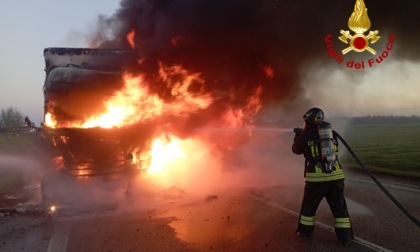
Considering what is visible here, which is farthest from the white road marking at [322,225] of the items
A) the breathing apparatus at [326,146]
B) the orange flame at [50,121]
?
the orange flame at [50,121]

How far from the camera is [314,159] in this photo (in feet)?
15.9

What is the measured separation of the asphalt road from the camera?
4.55m

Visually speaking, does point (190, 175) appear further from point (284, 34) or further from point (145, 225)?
point (284, 34)

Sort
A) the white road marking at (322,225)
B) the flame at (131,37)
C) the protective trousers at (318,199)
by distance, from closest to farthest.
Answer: the white road marking at (322,225), the protective trousers at (318,199), the flame at (131,37)

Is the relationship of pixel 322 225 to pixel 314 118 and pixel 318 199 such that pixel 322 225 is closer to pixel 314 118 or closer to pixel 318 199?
pixel 318 199

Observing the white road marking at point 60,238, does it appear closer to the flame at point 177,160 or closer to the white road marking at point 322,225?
the flame at point 177,160

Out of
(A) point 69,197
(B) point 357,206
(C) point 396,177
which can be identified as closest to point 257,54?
(B) point 357,206

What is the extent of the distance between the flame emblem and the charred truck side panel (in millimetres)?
5785

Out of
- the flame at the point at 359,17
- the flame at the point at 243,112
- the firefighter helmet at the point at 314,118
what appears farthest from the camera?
the flame at the point at 243,112

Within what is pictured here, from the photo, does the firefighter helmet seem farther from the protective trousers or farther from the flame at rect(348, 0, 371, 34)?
the flame at rect(348, 0, 371, 34)

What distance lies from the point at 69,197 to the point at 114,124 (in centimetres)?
194

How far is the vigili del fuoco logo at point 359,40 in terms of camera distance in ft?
28.3

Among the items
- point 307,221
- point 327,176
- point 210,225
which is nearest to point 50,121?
point 210,225

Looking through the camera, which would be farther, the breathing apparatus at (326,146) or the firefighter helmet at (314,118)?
the firefighter helmet at (314,118)
